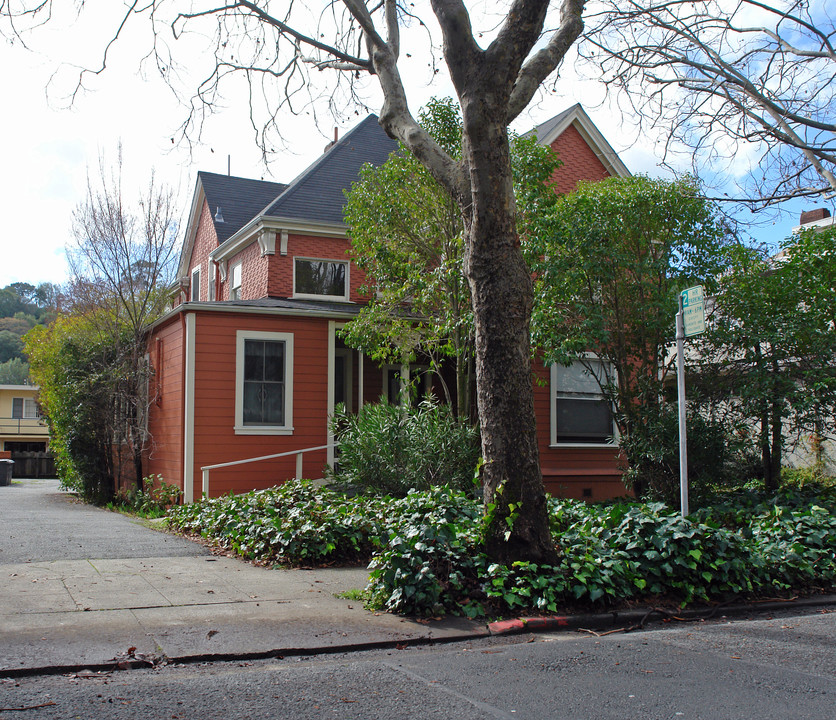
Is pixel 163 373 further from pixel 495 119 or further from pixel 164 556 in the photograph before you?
pixel 495 119

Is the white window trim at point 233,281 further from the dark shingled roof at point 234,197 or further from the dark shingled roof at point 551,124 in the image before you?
the dark shingled roof at point 551,124

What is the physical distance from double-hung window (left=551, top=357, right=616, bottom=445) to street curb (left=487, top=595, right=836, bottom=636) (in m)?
9.09

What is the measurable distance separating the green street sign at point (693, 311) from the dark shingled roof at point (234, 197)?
50.2ft

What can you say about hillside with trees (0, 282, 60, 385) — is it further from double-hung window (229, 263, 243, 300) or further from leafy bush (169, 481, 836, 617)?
leafy bush (169, 481, 836, 617)

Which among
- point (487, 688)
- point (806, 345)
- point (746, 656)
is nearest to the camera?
point (487, 688)

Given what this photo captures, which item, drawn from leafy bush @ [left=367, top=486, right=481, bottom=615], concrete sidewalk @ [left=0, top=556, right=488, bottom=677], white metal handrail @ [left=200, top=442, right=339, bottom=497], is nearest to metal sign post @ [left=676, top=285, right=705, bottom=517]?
leafy bush @ [left=367, top=486, right=481, bottom=615]

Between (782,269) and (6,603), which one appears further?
(782,269)

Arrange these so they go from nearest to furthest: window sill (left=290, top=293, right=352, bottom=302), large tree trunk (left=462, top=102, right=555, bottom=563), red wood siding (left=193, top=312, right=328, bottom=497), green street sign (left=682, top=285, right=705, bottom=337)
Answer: large tree trunk (left=462, top=102, right=555, bottom=563), green street sign (left=682, top=285, right=705, bottom=337), red wood siding (left=193, top=312, right=328, bottom=497), window sill (left=290, top=293, right=352, bottom=302)

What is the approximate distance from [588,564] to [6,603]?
15.2 feet

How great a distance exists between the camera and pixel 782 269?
38.0ft

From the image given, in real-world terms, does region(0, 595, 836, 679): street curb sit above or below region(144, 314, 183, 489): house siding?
below

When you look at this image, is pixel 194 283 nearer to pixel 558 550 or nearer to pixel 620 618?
pixel 558 550

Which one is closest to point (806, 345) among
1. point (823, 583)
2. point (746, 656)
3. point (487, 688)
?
point (823, 583)

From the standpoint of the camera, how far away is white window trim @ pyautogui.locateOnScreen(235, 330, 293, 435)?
1343 centimetres
